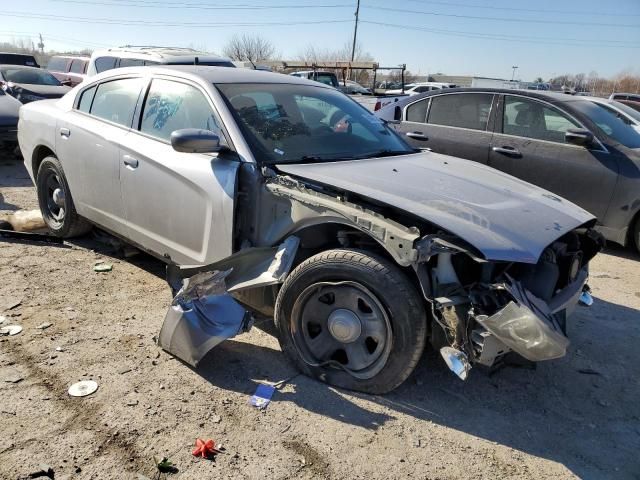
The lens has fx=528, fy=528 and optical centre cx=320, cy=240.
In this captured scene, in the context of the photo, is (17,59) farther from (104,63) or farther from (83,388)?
(83,388)

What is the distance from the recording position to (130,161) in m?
3.86

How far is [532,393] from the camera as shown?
10.3ft

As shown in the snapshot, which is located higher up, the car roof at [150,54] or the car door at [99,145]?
the car roof at [150,54]

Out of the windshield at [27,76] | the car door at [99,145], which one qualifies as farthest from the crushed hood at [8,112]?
the car door at [99,145]

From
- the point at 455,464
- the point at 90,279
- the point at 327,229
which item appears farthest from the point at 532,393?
the point at 90,279

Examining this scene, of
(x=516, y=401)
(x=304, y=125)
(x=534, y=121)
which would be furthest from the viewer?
(x=534, y=121)

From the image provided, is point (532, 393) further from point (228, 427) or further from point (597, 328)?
point (228, 427)

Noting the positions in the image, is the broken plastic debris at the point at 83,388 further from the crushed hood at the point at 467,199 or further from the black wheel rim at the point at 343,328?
the crushed hood at the point at 467,199

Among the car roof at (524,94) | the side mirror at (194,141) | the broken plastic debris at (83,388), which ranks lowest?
the broken plastic debris at (83,388)

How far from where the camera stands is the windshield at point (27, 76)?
12312 millimetres

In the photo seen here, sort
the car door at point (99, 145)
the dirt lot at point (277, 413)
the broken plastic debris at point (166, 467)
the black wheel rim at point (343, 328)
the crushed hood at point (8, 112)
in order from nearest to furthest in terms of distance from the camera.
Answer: the broken plastic debris at point (166, 467) < the dirt lot at point (277, 413) < the black wheel rim at point (343, 328) < the car door at point (99, 145) < the crushed hood at point (8, 112)

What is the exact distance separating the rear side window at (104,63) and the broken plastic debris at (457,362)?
363 inches

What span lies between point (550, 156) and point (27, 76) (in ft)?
39.2

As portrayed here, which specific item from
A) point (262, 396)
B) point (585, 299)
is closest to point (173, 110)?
point (262, 396)
